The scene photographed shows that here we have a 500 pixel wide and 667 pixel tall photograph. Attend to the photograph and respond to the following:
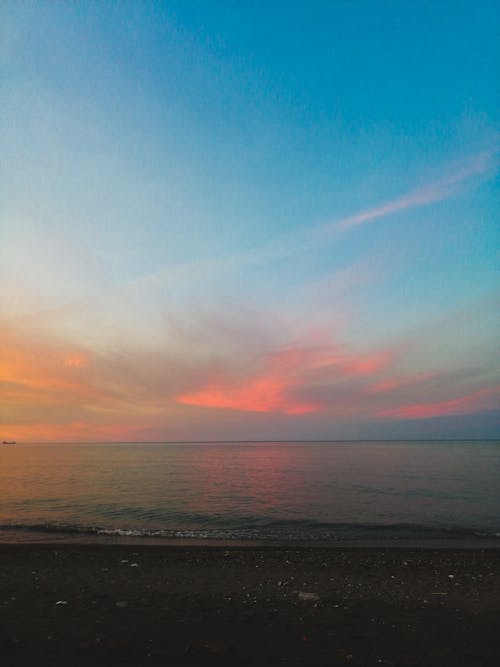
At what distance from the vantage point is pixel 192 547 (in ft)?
56.9

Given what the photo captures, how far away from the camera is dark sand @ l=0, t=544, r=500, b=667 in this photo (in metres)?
7.18

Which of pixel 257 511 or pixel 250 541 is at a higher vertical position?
pixel 250 541

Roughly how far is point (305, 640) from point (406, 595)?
14.2 ft

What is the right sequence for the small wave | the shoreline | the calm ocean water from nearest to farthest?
the shoreline → the small wave → the calm ocean water

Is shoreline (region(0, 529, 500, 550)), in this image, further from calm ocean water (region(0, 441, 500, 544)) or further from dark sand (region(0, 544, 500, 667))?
dark sand (region(0, 544, 500, 667))

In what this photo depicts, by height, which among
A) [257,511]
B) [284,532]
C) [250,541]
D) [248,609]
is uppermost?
[248,609]

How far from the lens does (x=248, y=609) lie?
30.9 feet

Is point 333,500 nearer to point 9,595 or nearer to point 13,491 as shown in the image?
point 9,595

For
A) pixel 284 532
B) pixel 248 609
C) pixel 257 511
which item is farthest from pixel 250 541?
pixel 248 609

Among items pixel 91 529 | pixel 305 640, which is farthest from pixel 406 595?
pixel 91 529

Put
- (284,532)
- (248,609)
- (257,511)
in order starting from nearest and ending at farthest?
(248,609) < (284,532) < (257,511)

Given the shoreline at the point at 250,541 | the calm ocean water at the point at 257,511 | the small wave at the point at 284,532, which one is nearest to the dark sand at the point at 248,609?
the shoreline at the point at 250,541

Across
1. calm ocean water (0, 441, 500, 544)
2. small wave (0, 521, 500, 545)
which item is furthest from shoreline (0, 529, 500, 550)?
calm ocean water (0, 441, 500, 544)

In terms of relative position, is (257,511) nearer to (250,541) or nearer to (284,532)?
(284,532)
